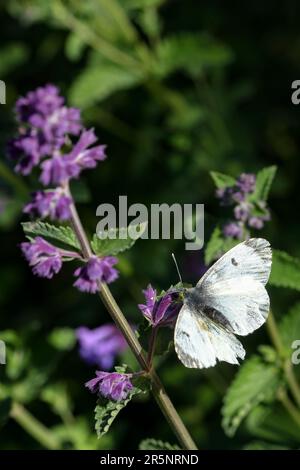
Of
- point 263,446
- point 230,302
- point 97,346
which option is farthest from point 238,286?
point 97,346

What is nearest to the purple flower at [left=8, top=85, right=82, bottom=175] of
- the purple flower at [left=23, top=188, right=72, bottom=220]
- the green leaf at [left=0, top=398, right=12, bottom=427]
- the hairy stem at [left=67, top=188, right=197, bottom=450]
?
the purple flower at [left=23, top=188, right=72, bottom=220]

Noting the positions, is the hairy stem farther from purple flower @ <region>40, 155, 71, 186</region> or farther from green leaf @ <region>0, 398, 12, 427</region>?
green leaf @ <region>0, 398, 12, 427</region>

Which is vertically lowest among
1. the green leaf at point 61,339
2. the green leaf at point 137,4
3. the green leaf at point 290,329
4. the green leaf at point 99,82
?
the green leaf at point 61,339

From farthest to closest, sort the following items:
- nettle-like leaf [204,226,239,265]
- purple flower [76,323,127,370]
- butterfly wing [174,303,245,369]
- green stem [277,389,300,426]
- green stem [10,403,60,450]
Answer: purple flower [76,323,127,370]
green stem [10,403,60,450]
green stem [277,389,300,426]
nettle-like leaf [204,226,239,265]
butterfly wing [174,303,245,369]

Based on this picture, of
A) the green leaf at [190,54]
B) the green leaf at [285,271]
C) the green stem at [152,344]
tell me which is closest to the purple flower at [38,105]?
the green stem at [152,344]

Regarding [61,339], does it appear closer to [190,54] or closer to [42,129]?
[42,129]

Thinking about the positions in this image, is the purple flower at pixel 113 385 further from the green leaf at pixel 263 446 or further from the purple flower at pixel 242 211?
the green leaf at pixel 263 446
